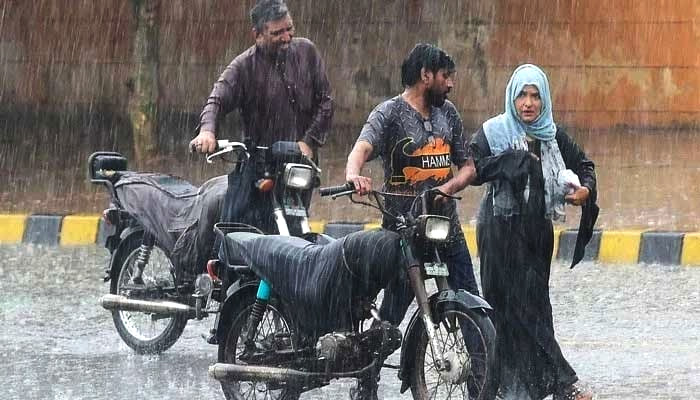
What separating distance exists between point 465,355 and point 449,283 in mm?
670

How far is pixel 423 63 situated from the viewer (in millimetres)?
6934

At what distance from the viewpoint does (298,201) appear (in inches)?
304

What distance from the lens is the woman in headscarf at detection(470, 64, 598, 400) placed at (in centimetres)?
683

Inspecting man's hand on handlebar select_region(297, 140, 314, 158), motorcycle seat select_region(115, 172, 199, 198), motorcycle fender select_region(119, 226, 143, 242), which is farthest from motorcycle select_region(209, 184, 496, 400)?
motorcycle fender select_region(119, 226, 143, 242)

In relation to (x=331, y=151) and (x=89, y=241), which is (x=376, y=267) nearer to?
(x=89, y=241)

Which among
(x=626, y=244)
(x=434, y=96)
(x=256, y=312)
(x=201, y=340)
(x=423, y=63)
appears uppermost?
(x=423, y=63)

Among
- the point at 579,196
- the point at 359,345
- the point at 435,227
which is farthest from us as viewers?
the point at 579,196

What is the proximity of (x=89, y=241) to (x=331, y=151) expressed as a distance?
443cm

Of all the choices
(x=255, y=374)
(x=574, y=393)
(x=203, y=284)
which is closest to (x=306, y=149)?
(x=203, y=284)

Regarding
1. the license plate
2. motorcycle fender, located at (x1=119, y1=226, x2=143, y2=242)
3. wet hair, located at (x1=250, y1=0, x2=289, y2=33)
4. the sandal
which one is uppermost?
wet hair, located at (x1=250, y1=0, x2=289, y2=33)

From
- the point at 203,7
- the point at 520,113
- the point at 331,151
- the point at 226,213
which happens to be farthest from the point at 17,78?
the point at 520,113

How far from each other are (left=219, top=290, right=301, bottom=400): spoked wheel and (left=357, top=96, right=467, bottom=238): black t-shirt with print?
2.14 ft

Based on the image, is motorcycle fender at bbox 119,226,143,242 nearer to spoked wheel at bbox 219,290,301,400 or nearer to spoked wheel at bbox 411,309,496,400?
spoked wheel at bbox 219,290,301,400

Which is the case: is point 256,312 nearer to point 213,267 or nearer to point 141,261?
point 213,267
